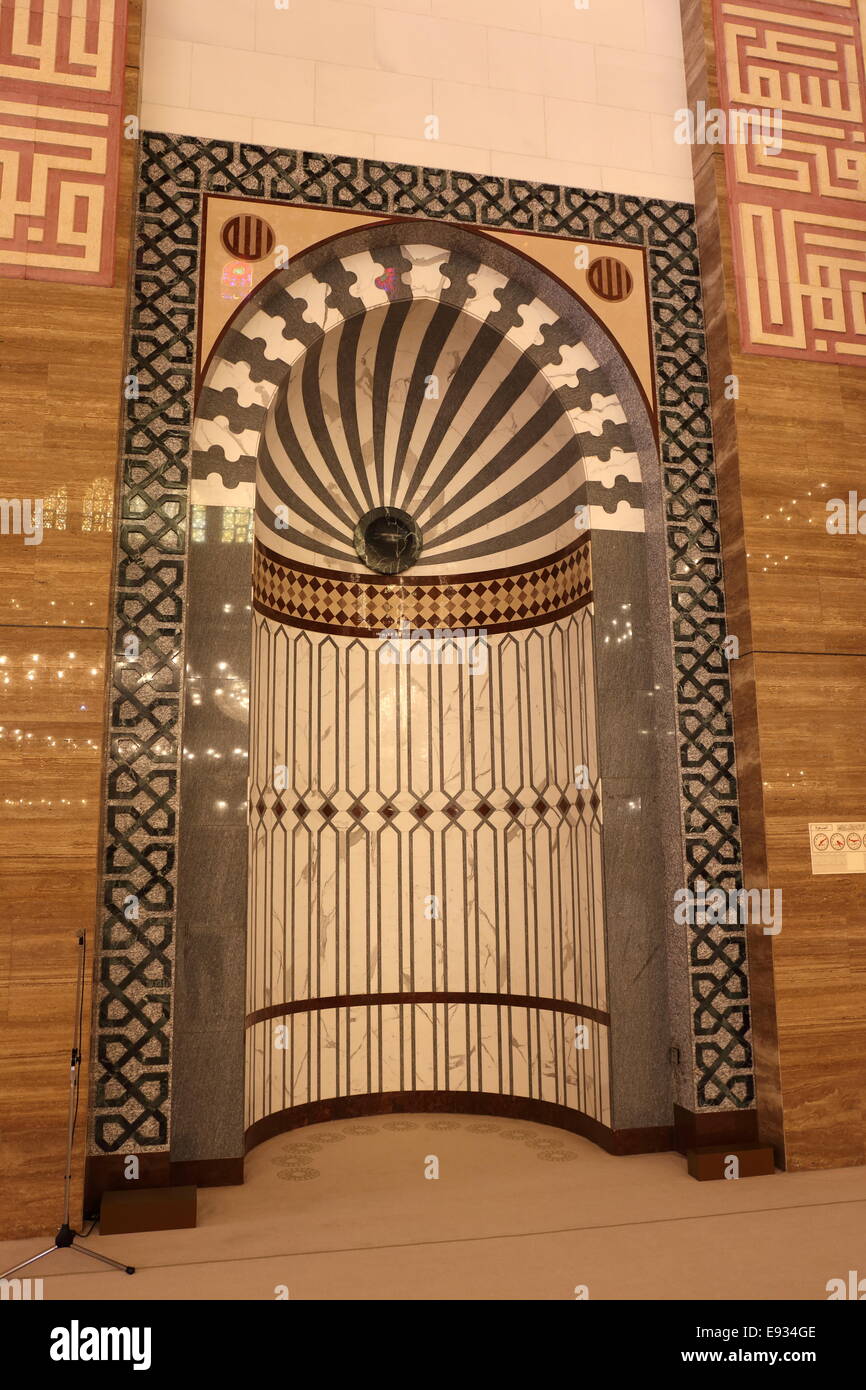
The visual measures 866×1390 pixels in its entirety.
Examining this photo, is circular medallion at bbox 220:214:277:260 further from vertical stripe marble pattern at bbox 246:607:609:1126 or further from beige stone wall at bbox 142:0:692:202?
vertical stripe marble pattern at bbox 246:607:609:1126

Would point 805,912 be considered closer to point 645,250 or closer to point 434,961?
point 434,961

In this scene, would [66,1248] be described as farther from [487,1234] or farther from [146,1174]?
[487,1234]

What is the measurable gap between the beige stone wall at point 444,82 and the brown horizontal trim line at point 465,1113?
428 centimetres

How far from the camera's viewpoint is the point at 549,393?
4.76m

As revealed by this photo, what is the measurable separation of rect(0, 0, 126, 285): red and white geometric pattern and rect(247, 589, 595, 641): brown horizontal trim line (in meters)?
1.63

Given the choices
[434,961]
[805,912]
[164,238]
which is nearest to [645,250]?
[164,238]

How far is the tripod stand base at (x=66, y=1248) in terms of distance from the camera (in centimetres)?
303

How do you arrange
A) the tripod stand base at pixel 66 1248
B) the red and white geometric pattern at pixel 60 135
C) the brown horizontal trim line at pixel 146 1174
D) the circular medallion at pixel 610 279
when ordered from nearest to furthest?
the tripod stand base at pixel 66 1248 → the brown horizontal trim line at pixel 146 1174 → the red and white geometric pattern at pixel 60 135 → the circular medallion at pixel 610 279

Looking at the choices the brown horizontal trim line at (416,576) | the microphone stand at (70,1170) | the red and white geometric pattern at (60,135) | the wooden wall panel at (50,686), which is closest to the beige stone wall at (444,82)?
the red and white geometric pattern at (60,135)

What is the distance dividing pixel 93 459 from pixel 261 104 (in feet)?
6.20

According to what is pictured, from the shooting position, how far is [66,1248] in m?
3.23

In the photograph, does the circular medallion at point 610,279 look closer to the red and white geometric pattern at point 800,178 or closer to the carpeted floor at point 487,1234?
the red and white geometric pattern at point 800,178

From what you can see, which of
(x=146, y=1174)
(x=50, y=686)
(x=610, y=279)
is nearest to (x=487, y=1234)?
(x=146, y=1174)

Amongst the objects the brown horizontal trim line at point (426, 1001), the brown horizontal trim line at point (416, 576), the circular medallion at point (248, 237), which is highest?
the circular medallion at point (248, 237)
